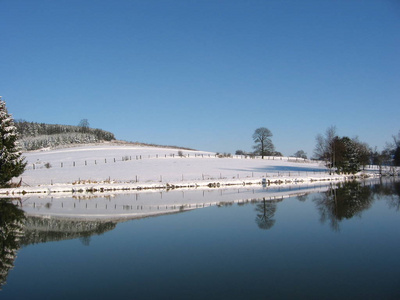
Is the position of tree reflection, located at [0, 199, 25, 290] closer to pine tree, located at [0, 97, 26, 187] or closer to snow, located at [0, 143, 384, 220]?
snow, located at [0, 143, 384, 220]

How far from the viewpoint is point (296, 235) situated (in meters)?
13.2

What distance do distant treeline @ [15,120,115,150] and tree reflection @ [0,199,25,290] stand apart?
303 feet

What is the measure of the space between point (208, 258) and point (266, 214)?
893 centimetres

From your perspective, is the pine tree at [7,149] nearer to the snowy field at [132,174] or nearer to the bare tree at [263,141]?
the snowy field at [132,174]

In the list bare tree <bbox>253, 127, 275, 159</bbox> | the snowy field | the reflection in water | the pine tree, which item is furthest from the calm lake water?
bare tree <bbox>253, 127, 275, 159</bbox>

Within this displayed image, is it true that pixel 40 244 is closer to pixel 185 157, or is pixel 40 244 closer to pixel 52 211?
pixel 52 211

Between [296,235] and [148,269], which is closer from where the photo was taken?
[148,269]

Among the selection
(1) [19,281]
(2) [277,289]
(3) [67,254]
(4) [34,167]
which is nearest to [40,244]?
(3) [67,254]

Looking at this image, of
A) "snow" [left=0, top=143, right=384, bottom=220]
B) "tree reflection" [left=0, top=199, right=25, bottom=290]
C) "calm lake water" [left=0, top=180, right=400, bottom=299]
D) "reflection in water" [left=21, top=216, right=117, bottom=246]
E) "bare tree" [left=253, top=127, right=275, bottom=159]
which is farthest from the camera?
"bare tree" [left=253, top=127, right=275, bottom=159]

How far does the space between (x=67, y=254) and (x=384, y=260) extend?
32.6 feet

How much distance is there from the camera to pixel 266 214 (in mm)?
18594

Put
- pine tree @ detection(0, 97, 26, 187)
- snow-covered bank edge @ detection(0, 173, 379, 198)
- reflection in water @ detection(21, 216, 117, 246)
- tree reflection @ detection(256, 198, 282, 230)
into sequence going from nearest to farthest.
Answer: reflection in water @ detection(21, 216, 117, 246)
tree reflection @ detection(256, 198, 282, 230)
pine tree @ detection(0, 97, 26, 187)
snow-covered bank edge @ detection(0, 173, 379, 198)

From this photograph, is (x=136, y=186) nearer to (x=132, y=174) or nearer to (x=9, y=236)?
(x=132, y=174)

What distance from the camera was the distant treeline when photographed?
381 ft
